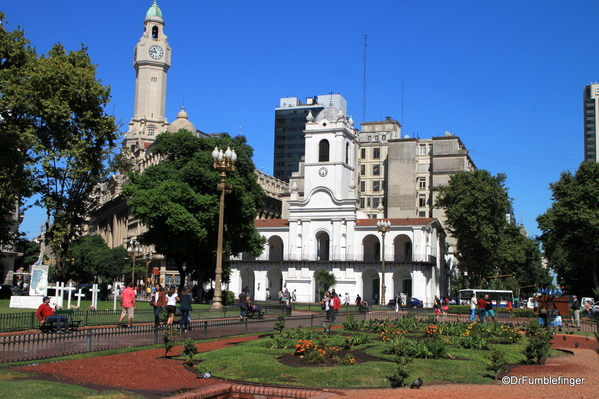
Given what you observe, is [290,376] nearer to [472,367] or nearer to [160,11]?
[472,367]

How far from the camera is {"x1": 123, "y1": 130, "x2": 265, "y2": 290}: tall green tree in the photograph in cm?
4212

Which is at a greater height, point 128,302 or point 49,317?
point 128,302

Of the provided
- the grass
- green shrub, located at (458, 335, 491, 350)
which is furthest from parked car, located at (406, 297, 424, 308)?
the grass

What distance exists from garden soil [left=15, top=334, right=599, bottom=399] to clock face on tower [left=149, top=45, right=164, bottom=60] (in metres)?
110

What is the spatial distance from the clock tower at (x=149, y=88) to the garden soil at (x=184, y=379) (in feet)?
341

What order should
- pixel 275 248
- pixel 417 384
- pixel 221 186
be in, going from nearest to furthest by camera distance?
1. pixel 417 384
2. pixel 221 186
3. pixel 275 248

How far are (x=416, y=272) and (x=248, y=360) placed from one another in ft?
157

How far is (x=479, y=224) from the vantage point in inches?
2393

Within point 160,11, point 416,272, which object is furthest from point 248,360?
point 160,11

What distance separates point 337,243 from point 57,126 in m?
33.9

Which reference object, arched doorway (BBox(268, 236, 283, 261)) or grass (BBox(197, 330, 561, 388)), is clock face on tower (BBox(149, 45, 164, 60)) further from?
grass (BBox(197, 330, 561, 388))

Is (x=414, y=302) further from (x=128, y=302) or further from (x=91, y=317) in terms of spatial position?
(x=128, y=302)

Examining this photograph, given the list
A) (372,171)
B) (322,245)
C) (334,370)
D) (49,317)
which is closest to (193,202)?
(49,317)

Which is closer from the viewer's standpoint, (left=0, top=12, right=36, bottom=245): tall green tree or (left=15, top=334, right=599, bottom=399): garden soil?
(left=15, top=334, right=599, bottom=399): garden soil
